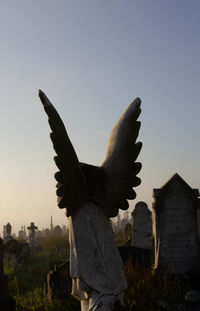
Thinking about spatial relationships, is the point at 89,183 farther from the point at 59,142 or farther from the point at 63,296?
the point at 63,296

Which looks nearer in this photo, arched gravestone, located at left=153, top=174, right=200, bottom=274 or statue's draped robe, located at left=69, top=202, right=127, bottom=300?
statue's draped robe, located at left=69, top=202, right=127, bottom=300

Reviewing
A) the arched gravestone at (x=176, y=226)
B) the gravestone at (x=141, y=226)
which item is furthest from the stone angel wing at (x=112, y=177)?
the gravestone at (x=141, y=226)

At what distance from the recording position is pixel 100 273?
3.68 meters

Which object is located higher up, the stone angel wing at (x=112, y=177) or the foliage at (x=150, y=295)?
the stone angel wing at (x=112, y=177)

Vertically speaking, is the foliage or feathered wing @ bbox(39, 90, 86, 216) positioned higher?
feathered wing @ bbox(39, 90, 86, 216)

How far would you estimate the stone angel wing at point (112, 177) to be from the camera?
368 cm

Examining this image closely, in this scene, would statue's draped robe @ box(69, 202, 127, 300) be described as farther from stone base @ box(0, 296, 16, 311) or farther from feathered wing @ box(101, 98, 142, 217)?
stone base @ box(0, 296, 16, 311)

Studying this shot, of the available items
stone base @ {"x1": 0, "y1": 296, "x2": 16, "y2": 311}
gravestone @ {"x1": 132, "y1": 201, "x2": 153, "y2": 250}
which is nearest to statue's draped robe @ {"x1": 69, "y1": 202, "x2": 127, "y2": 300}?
stone base @ {"x1": 0, "y1": 296, "x2": 16, "y2": 311}

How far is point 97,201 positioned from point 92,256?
0.56 meters

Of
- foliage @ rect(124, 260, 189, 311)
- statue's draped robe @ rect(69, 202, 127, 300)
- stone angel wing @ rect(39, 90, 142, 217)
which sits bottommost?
foliage @ rect(124, 260, 189, 311)

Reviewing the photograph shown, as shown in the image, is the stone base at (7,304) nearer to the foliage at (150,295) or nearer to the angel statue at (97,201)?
the foliage at (150,295)

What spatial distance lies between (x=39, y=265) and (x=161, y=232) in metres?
6.20

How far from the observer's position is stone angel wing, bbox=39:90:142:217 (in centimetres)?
368

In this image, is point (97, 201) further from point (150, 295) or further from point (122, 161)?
point (150, 295)
